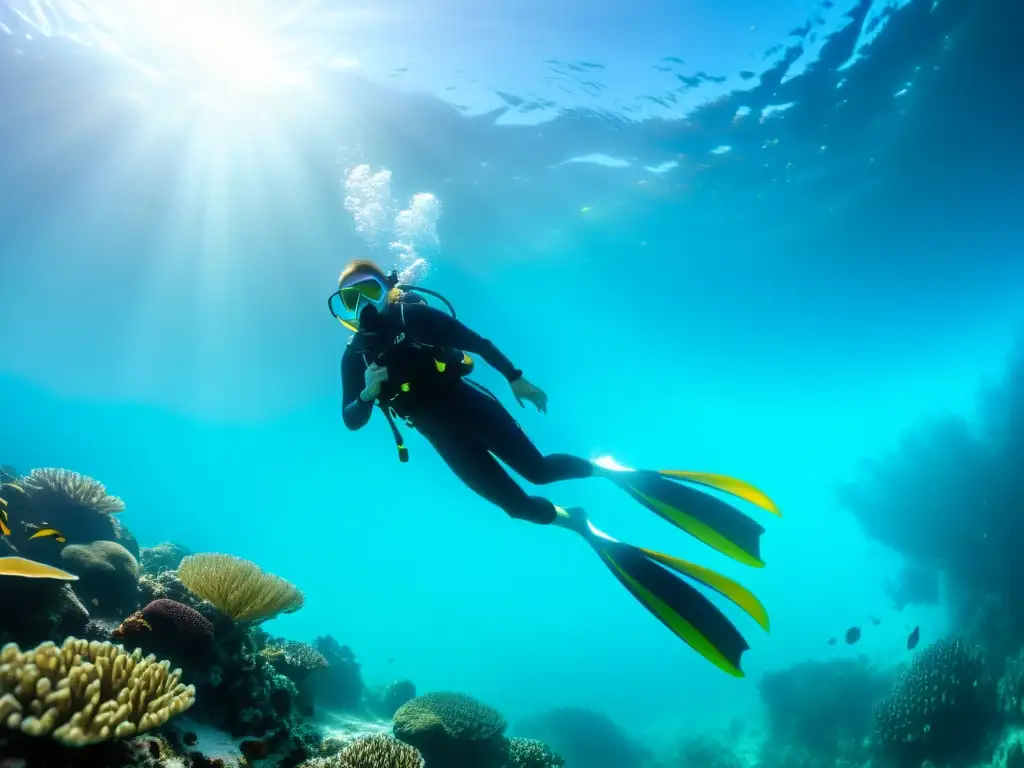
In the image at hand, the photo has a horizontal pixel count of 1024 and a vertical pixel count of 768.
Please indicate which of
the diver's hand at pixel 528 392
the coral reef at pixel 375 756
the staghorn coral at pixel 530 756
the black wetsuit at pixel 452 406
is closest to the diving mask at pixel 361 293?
the black wetsuit at pixel 452 406

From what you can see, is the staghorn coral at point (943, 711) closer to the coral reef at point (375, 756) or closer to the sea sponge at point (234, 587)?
the coral reef at point (375, 756)

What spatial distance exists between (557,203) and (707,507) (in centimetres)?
1772

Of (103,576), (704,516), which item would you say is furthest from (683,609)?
(103,576)

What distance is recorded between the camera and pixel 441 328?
226 inches

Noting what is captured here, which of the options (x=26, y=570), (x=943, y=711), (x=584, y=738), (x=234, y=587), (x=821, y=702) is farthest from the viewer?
(x=584, y=738)

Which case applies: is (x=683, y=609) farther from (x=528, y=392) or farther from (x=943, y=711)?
(x=943, y=711)

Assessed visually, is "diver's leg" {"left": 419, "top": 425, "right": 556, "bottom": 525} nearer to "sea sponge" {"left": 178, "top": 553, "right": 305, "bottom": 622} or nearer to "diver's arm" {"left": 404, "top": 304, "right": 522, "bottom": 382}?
"diver's arm" {"left": 404, "top": 304, "right": 522, "bottom": 382}

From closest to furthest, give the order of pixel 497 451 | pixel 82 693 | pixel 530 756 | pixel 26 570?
pixel 82 693, pixel 26 570, pixel 497 451, pixel 530 756

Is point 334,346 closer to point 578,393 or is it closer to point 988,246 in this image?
point 578,393

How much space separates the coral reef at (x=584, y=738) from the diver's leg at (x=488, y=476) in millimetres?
19783

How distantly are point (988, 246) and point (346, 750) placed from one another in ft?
98.7

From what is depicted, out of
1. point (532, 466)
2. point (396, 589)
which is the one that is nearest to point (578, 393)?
point (532, 466)

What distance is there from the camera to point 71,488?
7684 mm

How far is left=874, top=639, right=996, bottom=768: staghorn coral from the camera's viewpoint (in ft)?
32.8
